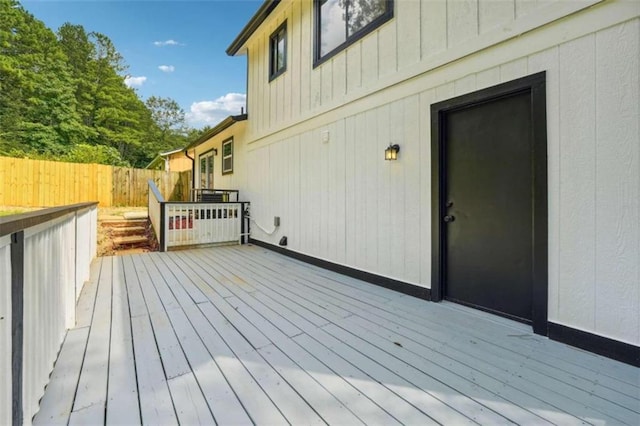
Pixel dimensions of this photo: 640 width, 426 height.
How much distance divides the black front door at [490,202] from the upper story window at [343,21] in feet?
5.49

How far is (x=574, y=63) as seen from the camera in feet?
7.03

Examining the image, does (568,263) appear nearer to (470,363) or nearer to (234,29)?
(470,363)

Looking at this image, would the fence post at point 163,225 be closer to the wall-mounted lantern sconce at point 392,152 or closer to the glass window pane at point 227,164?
the glass window pane at point 227,164

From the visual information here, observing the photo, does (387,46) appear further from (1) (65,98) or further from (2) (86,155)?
(1) (65,98)

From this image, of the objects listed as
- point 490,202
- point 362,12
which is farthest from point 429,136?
point 362,12

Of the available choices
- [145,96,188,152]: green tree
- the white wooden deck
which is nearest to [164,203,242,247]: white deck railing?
the white wooden deck

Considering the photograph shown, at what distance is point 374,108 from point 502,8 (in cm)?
154

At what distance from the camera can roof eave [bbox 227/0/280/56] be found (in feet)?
18.2

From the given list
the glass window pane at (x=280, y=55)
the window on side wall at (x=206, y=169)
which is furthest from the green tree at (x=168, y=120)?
the glass window pane at (x=280, y=55)

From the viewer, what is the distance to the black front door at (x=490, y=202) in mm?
2439

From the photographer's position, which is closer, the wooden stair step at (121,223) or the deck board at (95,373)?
the deck board at (95,373)

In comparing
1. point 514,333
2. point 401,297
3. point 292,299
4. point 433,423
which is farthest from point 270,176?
point 433,423

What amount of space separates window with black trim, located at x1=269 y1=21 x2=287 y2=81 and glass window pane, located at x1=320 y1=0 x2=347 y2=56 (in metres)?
1.23

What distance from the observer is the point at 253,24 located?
6.16m
